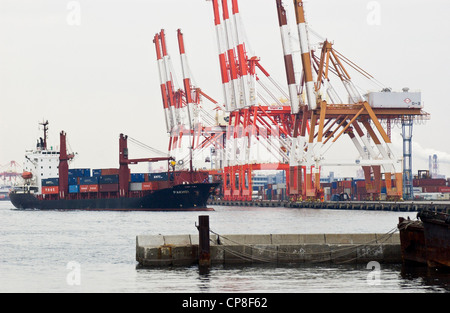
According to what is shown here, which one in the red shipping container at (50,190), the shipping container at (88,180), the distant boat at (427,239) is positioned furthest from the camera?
the red shipping container at (50,190)

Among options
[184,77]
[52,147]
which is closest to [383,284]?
[52,147]

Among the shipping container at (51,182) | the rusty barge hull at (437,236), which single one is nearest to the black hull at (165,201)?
the shipping container at (51,182)

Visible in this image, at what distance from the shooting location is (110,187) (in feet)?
365

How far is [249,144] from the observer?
4877 inches

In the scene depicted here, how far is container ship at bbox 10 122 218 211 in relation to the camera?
106938 millimetres

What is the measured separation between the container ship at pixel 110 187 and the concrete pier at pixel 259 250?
231ft

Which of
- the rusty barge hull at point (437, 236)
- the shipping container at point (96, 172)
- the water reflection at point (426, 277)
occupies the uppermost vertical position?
the shipping container at point (96, 172)

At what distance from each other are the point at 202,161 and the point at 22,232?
9778 cm

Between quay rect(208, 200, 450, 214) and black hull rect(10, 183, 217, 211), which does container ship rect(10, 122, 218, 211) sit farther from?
quay rect(208, 200, 450, 214)

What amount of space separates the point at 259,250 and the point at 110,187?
78.3 meters

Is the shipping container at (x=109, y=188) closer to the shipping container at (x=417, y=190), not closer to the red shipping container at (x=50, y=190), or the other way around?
the red shipping container at (x=50, y=190)

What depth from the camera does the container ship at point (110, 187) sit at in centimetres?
10694
